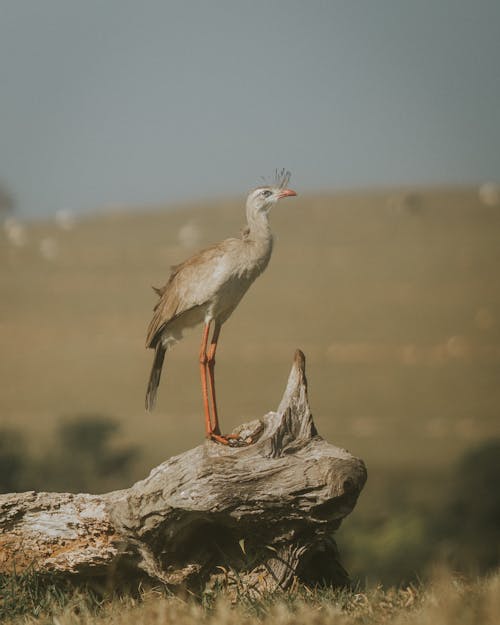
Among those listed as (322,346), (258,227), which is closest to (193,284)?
(258,227)

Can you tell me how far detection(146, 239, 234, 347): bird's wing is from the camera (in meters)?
6.43

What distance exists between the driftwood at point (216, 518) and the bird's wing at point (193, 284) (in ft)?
3.23

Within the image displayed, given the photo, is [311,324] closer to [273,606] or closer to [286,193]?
[286,193]

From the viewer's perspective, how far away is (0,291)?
89.9ft

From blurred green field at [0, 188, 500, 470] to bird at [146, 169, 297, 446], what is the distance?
1389 centimetres

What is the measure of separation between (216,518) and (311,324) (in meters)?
20.1

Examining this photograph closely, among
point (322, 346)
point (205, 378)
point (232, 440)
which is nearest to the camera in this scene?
point (232, 440)

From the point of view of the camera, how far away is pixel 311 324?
25.5 m

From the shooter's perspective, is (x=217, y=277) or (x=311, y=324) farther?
(x=311, y=324)

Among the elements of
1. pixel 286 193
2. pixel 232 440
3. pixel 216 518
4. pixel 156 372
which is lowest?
pixel 216 518

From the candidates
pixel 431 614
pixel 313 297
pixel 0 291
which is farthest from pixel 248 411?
pixel 431 614

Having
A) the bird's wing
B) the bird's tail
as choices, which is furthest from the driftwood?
the bird's tail

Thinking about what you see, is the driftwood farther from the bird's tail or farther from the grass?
the bird's tail

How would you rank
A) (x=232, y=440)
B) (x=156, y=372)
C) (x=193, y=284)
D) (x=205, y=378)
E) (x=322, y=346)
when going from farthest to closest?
(x=322, y=346) < (x=156, y=372) < (x=205, y=378) < (x=193, y=284) < (x=232, y=440)
